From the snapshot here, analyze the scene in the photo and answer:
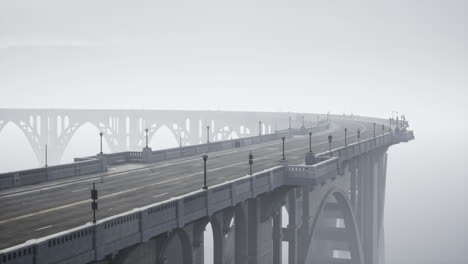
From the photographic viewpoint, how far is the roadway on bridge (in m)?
23.3


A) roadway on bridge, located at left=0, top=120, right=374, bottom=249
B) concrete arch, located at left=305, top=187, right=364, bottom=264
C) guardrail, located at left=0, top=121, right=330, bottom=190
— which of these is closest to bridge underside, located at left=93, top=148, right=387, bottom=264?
concrete arch, located at left=305, top=187, right=364, bottom=264

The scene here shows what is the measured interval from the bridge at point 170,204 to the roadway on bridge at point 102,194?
0.06 metres

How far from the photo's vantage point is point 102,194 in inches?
1227

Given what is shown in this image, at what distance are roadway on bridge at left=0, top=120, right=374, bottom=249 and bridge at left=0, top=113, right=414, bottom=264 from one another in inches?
2.2

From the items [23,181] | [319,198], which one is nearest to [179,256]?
[23,181]

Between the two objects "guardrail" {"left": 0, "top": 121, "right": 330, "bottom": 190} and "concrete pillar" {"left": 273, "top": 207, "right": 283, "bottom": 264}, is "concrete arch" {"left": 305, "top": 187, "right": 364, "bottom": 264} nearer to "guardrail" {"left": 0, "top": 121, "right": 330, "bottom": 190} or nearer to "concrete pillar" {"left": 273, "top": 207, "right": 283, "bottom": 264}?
"guardrail" {"left": 0, "top": 121, "right": 330, "bottom": 190}

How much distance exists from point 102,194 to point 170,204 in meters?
8.94

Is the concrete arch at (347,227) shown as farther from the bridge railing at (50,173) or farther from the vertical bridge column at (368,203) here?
the bridge railing at (50,173)

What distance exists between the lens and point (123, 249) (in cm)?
2180

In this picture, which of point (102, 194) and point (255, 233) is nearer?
point (102, 194)

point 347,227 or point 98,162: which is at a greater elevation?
point 98,162

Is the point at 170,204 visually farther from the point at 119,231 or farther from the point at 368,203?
the point at 368,203

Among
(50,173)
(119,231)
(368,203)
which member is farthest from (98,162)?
(368,203)

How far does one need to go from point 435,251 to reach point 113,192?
168 meters
